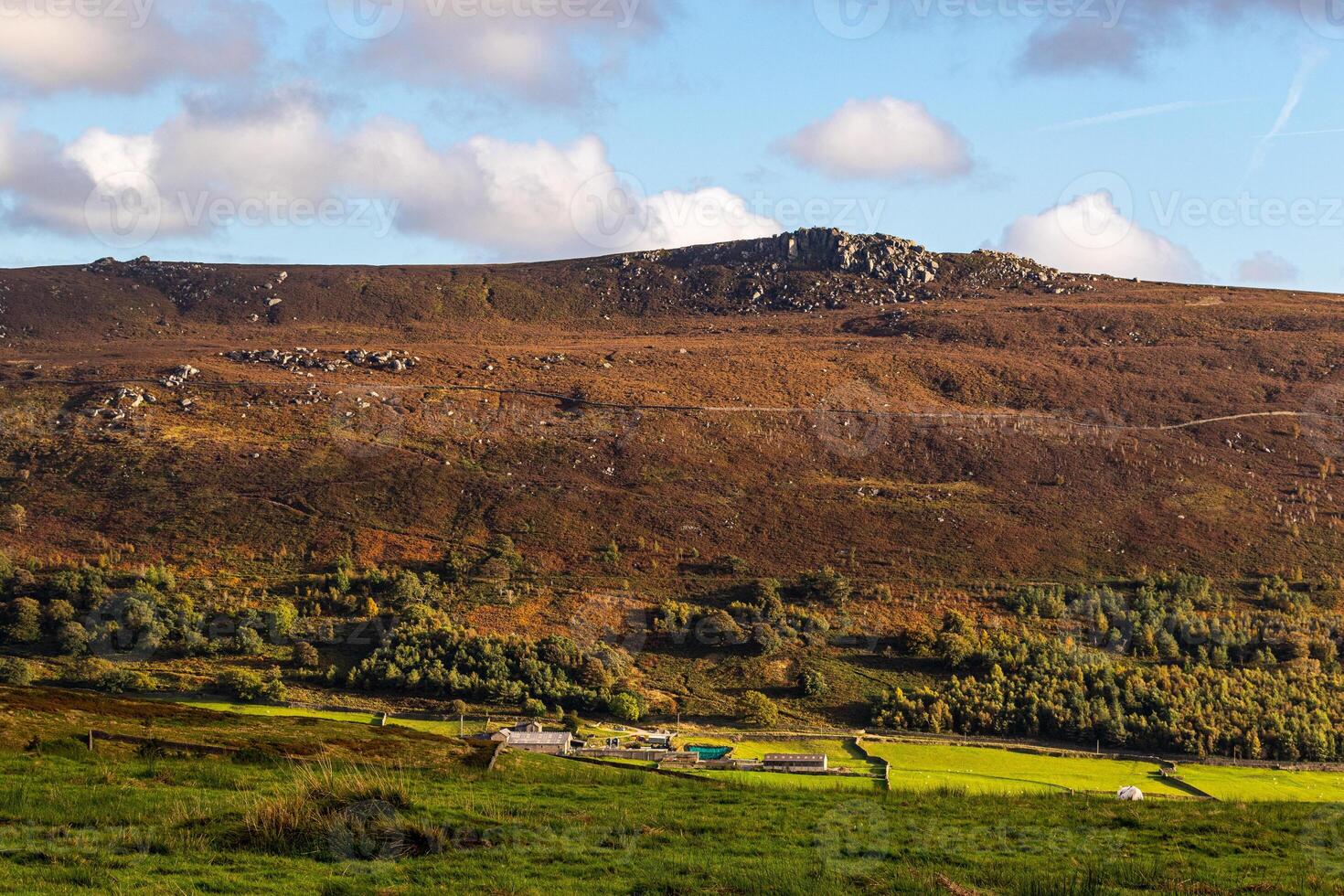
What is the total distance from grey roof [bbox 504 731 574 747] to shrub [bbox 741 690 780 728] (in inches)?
458

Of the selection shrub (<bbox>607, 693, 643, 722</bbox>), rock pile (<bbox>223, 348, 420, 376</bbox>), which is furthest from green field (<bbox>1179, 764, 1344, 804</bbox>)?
rock pile (<bbox>223, 348, 420, 376</bbox>)

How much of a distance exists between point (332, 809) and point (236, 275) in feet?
463

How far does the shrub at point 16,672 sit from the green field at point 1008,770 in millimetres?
37508

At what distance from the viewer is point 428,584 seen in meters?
67.8

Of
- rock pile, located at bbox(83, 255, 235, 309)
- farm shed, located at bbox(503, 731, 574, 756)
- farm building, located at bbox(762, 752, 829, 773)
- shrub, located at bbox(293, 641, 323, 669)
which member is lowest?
farm building, located at bbox(762, 752, 829, 773)

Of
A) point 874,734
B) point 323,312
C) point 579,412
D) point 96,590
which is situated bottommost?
point 874,734

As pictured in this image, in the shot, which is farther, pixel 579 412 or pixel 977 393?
pixel 977 393

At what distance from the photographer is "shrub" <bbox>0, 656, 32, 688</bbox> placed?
173 feet

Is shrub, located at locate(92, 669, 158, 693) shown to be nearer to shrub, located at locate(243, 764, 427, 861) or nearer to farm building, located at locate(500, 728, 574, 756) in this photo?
farm building, located at locate(500, 728, 574, 756)

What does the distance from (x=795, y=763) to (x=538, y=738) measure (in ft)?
33.1

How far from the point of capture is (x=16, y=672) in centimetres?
5344

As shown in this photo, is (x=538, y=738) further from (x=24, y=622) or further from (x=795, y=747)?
(x=24, y=622)

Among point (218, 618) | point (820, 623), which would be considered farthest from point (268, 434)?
point (820, 623)

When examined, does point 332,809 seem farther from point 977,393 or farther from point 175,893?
point 977,393
